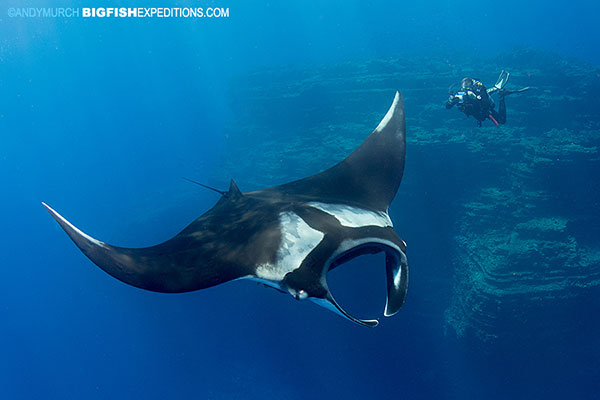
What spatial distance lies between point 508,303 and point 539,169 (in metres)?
5.44

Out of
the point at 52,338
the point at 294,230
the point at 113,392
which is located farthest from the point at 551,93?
the point at 52,338

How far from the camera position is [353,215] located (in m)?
4.12

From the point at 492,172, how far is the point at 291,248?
1138cm

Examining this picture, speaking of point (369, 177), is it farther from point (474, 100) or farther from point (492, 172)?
point (492, 172)

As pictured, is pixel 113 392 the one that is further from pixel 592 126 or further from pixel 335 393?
pixel 592 126

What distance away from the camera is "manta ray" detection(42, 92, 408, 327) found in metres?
3.22

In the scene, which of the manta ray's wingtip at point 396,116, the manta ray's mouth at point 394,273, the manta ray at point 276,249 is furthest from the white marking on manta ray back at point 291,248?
the manta ray's wingtip at point 396,116

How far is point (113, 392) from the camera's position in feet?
51.3

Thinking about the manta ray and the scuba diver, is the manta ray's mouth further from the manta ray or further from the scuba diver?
the scuba diver

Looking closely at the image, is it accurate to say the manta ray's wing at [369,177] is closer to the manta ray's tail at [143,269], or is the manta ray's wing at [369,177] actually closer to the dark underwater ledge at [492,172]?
the manta ray's tail at [143,269]

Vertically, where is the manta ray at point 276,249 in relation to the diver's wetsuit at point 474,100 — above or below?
below

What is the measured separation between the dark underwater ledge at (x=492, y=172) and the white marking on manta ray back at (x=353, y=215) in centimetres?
700

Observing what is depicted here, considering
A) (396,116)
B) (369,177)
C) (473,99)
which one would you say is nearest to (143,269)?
(369,177)

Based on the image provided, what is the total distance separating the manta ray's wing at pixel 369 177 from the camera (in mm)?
4992
